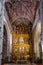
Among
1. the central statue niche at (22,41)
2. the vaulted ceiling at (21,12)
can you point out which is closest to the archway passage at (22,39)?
the central statue niche at (22,41)

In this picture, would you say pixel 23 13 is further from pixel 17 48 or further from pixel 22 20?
pixel 17 48

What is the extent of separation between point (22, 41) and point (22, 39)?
29 cm

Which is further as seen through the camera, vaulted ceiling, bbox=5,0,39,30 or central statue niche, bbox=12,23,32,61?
central statue niche, bbox=12,23,32,61

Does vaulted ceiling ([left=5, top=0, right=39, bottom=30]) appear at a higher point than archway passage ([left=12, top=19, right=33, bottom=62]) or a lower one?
higher

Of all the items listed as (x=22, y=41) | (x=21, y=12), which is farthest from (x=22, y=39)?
(x=21, y=12)

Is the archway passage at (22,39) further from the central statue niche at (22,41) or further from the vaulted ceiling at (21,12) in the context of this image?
the vaulted ceiling at (21,12)

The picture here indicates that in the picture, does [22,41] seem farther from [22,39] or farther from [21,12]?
[21,12]

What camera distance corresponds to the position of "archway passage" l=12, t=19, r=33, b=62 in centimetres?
2183

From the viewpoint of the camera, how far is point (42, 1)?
10.6 metres

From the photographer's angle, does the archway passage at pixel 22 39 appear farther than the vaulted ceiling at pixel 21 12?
Yes

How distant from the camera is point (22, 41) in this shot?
2270 centimetres

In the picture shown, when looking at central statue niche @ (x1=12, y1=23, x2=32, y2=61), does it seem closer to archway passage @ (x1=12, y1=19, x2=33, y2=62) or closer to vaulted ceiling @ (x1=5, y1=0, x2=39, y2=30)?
archway passage @ (x1=12, y1=19, x2=33, y2=62)

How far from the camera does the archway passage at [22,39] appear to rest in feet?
71.6

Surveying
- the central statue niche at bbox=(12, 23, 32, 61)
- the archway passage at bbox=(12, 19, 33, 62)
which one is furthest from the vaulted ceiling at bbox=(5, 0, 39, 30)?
the central statue niche at bbox=(12, 23, 32, 61)
